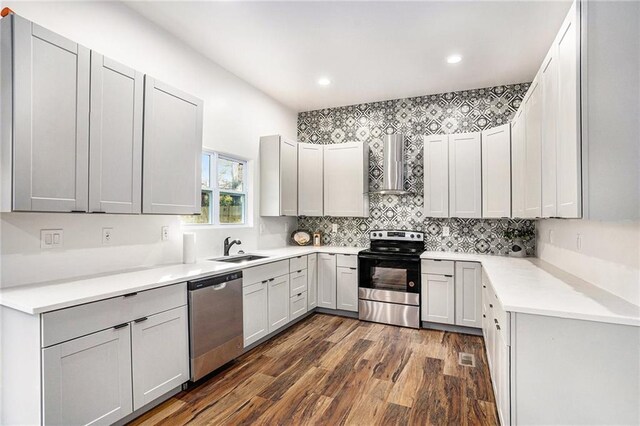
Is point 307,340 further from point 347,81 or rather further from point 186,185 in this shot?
point 347,81

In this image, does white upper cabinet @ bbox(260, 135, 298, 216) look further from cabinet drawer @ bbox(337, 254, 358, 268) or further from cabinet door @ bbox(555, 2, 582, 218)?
cabinet door @ bbox(555, 2, 582, 218)

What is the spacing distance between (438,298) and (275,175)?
2.52m

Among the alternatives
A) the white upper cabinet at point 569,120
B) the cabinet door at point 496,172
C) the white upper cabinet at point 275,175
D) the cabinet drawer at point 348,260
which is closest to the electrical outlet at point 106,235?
the white upper cabinet at point 275,175

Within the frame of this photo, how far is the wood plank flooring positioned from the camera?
217 cm

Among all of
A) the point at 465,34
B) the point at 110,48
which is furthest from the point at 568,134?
the point at 110,48

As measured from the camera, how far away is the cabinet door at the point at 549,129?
1944mm

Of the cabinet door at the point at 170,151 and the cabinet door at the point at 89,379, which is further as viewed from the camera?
the cabinet door at the point at 170,151

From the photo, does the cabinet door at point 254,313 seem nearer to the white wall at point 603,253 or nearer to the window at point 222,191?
the window at point 222,191

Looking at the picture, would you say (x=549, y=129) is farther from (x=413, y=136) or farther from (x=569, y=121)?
(x=413, y=136)

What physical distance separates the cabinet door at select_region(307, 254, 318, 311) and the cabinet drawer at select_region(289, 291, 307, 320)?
0.37 feet

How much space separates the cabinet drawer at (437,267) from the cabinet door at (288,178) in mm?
1865

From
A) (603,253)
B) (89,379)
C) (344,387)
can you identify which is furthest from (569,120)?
(89,379)

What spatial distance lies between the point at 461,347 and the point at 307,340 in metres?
1.59

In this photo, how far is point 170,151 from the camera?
8.60 ft
